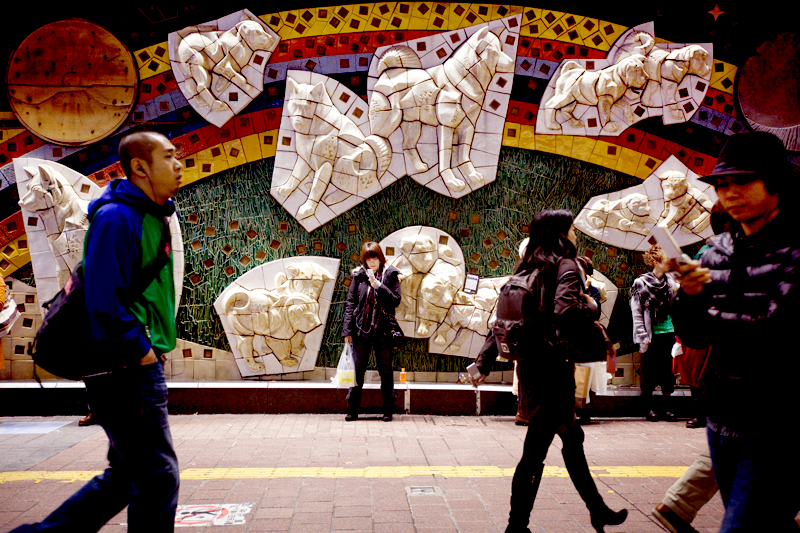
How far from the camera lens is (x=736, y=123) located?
26.3 ft

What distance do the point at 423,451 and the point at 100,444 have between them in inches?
113

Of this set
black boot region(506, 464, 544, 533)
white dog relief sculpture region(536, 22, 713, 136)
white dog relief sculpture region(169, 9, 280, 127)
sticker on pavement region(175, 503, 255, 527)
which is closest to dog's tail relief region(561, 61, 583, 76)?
white dog relief sculpture region(536, 22, 713, 136)

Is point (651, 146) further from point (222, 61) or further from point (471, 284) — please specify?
point (222, 61)

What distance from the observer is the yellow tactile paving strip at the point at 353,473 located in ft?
14.6

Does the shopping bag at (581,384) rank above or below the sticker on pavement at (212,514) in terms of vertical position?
above

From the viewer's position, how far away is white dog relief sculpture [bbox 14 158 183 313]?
7203 mm

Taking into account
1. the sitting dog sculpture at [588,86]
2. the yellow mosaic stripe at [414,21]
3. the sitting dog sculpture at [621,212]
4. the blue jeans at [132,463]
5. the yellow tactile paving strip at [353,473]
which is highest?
the yellow mosaic stripe at [414,21]

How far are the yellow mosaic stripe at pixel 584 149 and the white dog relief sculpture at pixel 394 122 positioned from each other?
53 centimetres

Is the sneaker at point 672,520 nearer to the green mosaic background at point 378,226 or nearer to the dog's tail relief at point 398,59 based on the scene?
the green mosaic background at point 378,226

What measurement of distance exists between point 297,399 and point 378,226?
2.27 m

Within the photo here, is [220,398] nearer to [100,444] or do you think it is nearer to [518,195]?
[100,444]

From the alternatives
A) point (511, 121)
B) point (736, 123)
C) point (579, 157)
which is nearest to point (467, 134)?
point (511, 121)

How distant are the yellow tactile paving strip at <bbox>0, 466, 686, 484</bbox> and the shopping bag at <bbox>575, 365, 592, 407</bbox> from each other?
46.3 inches

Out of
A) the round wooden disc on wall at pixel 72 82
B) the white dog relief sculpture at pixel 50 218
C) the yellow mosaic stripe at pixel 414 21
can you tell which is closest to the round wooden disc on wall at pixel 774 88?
the yellow mosaic stripe at pixel 414 21
